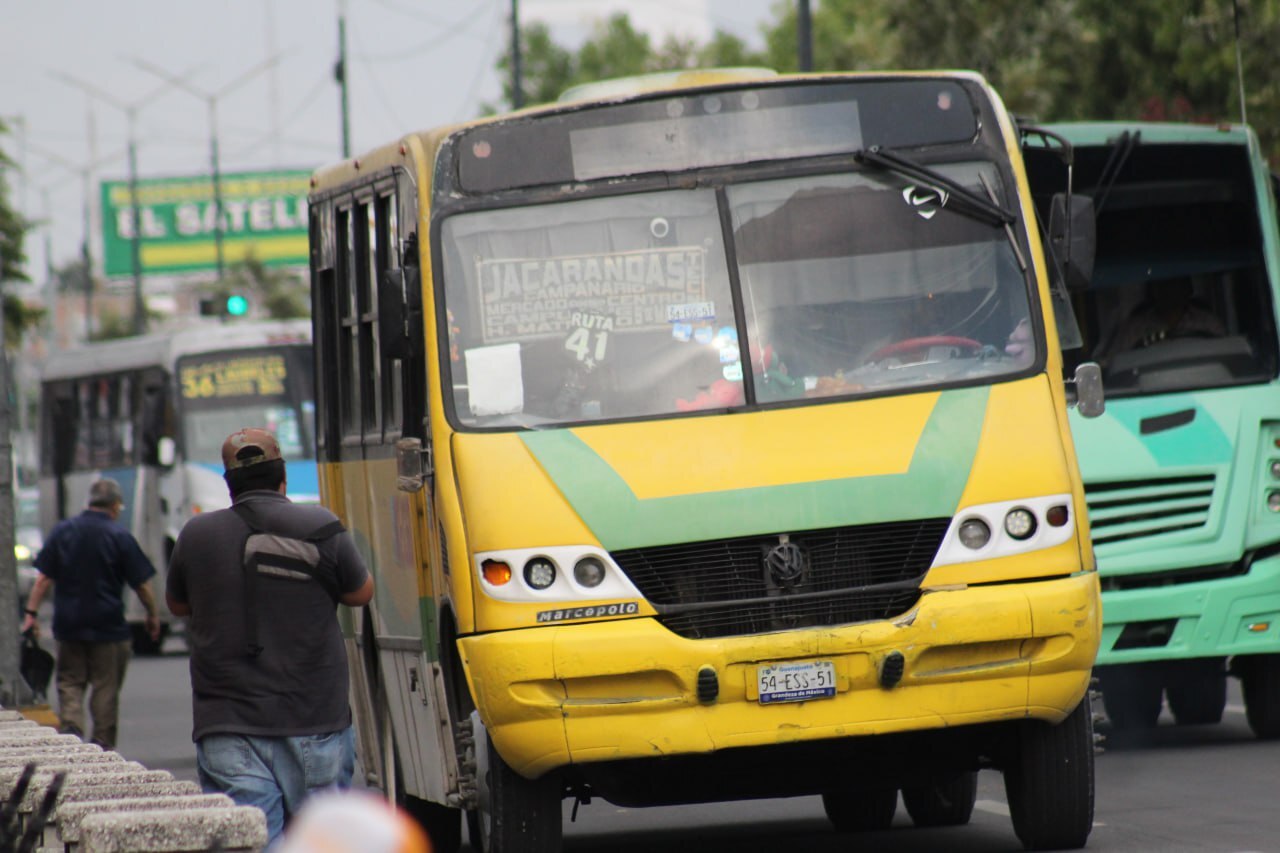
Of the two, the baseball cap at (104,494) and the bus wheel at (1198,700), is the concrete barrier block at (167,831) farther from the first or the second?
the baseball cap at (104,494)

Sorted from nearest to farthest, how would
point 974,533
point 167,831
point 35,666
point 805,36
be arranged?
1. point 167,831
2. point 974,533
3. point 35,666
4. point 805,36

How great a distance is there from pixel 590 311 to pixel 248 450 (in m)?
1.53

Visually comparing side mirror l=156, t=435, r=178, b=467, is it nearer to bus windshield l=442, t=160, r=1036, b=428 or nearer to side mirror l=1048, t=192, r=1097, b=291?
bus windshield l=442, t=160, r=1036, b=428

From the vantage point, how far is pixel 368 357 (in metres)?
10.7

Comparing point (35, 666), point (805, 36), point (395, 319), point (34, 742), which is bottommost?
point (35, 666)

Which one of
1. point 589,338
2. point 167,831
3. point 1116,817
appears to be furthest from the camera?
point 1116,817

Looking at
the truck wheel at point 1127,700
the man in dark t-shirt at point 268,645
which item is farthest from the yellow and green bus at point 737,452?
the truck wheel at point 1127,700

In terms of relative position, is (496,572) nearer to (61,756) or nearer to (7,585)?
(61,756)

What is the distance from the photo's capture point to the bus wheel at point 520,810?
28.8 feet

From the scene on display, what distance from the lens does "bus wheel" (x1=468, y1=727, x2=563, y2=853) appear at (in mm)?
8781

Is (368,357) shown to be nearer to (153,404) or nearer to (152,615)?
(152,615)

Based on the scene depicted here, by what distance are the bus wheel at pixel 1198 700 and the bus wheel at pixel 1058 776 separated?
5259mm

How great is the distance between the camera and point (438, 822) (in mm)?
10891

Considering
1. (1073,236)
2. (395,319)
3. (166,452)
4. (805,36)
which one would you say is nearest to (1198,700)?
(1073,236)
